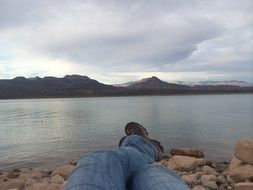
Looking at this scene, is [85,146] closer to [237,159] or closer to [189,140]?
[189,140]

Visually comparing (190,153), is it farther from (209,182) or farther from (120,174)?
(120,174)

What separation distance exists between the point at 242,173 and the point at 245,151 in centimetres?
72

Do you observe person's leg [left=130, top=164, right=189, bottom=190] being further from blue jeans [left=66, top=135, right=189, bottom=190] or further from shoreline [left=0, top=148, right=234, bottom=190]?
shoreline [left=0, top=148, right=234, bottom=190]

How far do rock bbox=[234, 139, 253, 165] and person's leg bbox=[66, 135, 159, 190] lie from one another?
256 inches

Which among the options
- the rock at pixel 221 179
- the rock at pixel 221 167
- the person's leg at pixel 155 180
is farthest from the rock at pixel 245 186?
the rock at pixel 221 167

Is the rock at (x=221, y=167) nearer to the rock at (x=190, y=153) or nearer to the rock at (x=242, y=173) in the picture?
the rock at (x=190, y=153)

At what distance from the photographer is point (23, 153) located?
69.3ft

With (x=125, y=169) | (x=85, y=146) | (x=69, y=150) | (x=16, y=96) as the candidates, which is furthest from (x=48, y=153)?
(x=16, y=96)

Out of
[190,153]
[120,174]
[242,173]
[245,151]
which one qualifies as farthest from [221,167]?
[120,174]

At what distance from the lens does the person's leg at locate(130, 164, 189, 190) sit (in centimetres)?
220

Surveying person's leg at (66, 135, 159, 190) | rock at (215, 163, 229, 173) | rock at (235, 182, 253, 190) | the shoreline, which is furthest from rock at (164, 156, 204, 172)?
person's leg at (66, 135, 159, 190)

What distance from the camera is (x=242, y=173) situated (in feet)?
27.3

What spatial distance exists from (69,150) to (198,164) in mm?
10984

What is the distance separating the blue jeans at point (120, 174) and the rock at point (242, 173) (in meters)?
6.03
